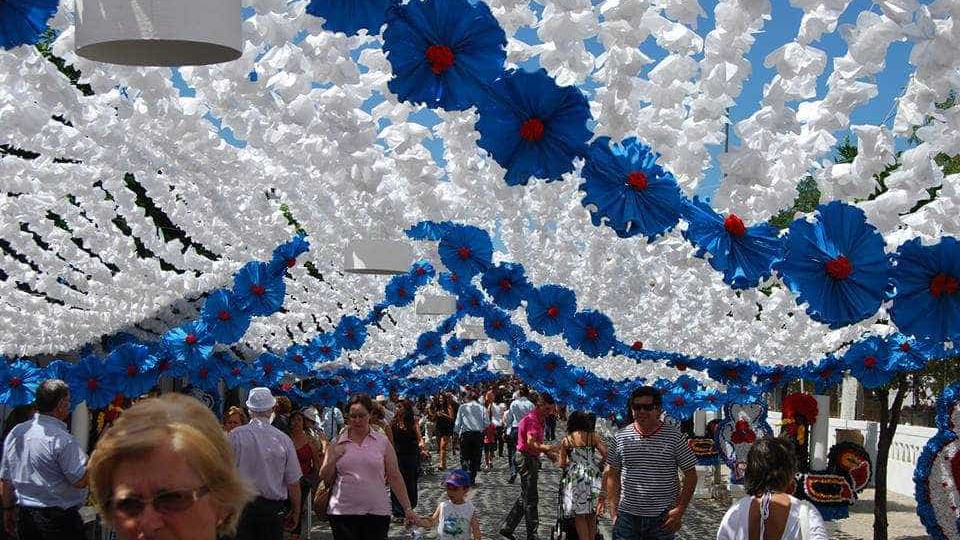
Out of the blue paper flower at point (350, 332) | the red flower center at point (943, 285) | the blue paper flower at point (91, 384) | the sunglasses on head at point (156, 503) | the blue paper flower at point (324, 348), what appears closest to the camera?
the sunglasses on head at point (156, 503)

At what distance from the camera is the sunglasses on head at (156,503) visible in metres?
2.32

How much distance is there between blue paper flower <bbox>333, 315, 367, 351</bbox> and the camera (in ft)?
53.0

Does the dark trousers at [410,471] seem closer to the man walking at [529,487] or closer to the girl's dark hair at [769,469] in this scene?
the man walking at [529,487]

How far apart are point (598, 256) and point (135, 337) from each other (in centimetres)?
878

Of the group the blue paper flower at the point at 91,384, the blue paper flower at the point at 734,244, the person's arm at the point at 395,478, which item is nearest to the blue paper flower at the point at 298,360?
the blue paper flower at the point at 91,384

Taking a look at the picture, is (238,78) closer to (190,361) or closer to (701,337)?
(190,361)

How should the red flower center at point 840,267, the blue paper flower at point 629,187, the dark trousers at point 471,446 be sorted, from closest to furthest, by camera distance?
the blue paper flower at point 629,187, the red flower center at point 840,267, the dark trousers at point 471,446

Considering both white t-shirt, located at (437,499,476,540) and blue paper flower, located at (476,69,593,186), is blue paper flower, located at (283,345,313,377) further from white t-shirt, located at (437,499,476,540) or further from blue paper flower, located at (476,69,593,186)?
blue paper flower, located at (476,69,593,186)

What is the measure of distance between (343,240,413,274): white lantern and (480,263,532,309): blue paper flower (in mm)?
1423

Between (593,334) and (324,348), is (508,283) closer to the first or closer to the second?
(593,334)

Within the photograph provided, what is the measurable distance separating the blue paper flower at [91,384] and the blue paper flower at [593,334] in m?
4.47

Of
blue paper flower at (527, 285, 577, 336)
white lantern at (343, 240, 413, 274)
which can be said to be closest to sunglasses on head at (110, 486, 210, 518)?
white lantern at (343, 240, 413, 274)

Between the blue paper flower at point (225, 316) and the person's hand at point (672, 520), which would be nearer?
the person's hand at point (672, 520)

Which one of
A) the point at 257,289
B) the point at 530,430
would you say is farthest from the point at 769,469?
the point at 530,430
